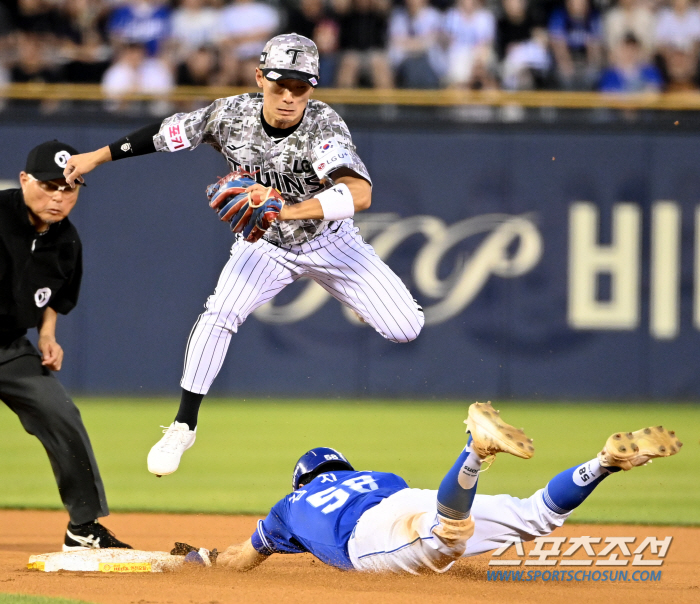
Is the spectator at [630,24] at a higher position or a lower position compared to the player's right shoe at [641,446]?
higher

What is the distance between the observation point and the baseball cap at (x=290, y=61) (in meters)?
5.30

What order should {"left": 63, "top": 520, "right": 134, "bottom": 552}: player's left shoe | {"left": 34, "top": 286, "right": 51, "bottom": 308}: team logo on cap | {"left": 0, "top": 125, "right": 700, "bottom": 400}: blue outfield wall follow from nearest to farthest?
{"left": 63, "top": 520, "right": 134, "bottom": 552}: player's left shoe < {"left": 34, "top": 286, "right": 51, "bottom": 308}: team logo on cap < {"left": 0, "top": 125, "right": 700, "bottom": 400}: blue outfield wall

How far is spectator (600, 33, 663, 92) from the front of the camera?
12.1 m

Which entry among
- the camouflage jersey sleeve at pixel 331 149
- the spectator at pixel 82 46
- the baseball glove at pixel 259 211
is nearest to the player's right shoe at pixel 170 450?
the baseball glove at pixel 259 211

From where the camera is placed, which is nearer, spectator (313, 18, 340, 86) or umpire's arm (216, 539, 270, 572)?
umpire's arm (216, 539, 270, 572)

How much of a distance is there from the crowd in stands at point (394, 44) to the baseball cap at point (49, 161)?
6485 mm

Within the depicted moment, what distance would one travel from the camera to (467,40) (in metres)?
12.1

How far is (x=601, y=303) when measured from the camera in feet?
38.5

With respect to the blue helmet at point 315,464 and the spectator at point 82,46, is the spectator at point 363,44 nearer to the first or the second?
the spectator at point 82,46

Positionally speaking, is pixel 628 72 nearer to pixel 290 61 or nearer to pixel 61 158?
pixel 290 61

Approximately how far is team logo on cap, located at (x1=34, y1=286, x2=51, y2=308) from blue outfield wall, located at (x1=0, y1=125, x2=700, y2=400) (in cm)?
607

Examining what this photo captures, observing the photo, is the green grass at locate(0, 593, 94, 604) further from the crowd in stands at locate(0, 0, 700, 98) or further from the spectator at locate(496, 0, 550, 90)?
the spectator at locate(496, 0, 550, 90)

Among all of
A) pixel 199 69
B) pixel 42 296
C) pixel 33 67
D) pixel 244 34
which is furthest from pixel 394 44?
pixel 42 296

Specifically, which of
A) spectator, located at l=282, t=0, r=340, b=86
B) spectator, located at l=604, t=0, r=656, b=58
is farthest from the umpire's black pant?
spectator, located at l=604, t=0, r=656, b=58
